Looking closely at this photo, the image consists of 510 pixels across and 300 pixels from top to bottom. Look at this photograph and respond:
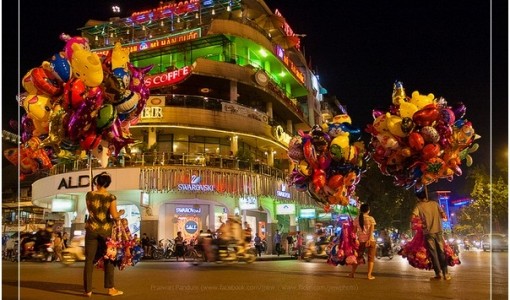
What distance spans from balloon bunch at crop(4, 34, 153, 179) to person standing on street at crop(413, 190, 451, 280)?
602 cm

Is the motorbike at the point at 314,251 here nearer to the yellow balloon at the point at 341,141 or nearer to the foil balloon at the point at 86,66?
the yellow balloon at the point at 341,141

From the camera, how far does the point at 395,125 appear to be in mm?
11422

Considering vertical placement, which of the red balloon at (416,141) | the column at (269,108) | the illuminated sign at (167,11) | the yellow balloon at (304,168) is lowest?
the yellow balloon at (304,168)

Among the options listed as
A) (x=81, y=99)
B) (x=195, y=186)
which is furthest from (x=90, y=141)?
(x=195, y=186)

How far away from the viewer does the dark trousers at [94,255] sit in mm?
7156

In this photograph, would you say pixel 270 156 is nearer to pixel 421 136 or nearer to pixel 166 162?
pixel 166 162

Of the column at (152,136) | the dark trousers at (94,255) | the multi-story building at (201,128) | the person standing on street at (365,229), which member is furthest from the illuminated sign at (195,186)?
the dark trousers at (94,255)

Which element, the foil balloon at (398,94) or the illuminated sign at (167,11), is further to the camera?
the illuminated sign at (167,11)

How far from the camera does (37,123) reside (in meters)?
8.89

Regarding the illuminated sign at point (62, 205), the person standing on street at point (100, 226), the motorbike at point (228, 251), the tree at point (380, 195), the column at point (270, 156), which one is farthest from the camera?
the tree at point (380, 195)

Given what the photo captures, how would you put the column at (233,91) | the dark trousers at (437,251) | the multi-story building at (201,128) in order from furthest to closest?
the column at (233,91) → the multi-story building at (201,128) → the dark trousers at (437,251)

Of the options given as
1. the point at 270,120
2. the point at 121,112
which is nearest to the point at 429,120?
the point at 121,112

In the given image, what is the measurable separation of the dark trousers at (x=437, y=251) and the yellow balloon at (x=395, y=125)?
8.22 ft

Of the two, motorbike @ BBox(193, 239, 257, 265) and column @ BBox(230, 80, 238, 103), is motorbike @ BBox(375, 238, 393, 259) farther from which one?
column @ BBox(230, 80, 238, 103)
